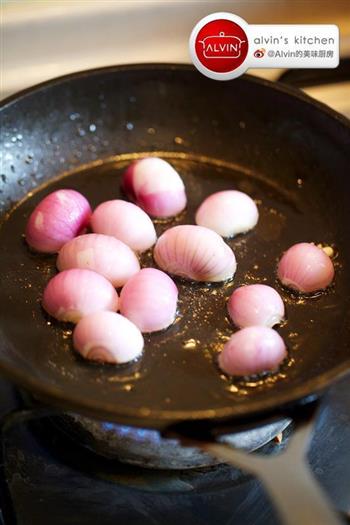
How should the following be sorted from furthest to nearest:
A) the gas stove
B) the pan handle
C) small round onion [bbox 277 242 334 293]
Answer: small round onion [bbox 277 242 334 293] < the gas stove < the pan handle

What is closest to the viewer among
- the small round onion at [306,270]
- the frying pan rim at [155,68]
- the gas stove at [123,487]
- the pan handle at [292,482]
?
the pan handle at [292,482]

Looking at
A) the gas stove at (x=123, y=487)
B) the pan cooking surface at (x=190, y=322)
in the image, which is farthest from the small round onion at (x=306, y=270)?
the gas stove at (x=123, y=487)

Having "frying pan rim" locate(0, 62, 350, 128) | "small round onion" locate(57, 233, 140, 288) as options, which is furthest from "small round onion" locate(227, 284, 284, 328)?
"frying pan rim" locate(0, 62, 350, 128)

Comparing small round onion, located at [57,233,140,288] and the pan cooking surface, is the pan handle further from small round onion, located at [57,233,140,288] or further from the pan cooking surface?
small round onion, located at [57,233,140,288]

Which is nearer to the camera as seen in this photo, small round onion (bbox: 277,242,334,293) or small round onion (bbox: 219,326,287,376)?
small round onion (bbox: 219,326,287,376)

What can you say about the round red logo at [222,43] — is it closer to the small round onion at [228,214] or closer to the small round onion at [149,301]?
the small round onion at [228,214]

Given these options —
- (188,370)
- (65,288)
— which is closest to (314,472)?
(188,370)

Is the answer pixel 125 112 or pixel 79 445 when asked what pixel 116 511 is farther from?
pixel 125 112

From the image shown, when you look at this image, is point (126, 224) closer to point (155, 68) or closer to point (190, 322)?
point (190, 322)
